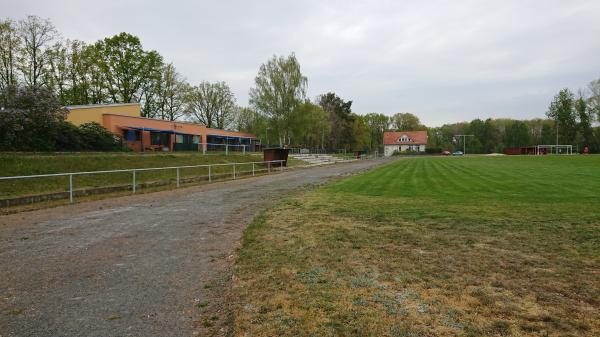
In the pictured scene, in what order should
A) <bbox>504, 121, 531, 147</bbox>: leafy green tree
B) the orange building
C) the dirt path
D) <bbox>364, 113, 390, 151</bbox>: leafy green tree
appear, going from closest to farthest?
the dirt path < the orange building < <bbox>504, 121, 531, 147</bbox>: leafy green tree < <bbox>364, 113, 390, 151</bbox>: leafy green tree

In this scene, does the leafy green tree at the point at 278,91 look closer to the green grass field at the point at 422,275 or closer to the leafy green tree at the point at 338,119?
the leafy green tree at the point at 338,119

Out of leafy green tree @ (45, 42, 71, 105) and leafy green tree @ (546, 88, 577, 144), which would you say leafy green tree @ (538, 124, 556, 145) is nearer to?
leafy green tree @ (546, 88, 577, 144)

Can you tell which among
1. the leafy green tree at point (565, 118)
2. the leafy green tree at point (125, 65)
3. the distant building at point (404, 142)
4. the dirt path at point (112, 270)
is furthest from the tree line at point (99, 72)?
the leafy green tree at point (565, 118)

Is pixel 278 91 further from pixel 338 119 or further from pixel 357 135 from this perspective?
pixel 357 135

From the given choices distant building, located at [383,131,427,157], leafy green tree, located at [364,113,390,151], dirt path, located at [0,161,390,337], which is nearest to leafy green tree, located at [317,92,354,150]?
distant building, located at [383,131,427,157]

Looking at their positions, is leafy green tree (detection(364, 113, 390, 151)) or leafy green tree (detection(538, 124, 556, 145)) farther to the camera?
leafy green tree (detection(364, 113, 390, 151))

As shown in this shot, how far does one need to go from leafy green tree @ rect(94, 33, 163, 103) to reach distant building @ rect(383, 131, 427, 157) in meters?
70.2

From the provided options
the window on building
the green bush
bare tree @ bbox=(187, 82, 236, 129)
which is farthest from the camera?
bare tree @ bbox=(187, 82, 236, 129)

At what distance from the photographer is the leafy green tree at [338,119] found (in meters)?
80.2

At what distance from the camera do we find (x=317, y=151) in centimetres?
5878

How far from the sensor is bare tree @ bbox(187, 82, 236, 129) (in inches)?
2606

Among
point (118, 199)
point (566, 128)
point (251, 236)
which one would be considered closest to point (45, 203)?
point (118, 199)

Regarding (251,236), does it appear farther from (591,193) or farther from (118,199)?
(591,193)

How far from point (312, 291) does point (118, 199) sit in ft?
36.1
